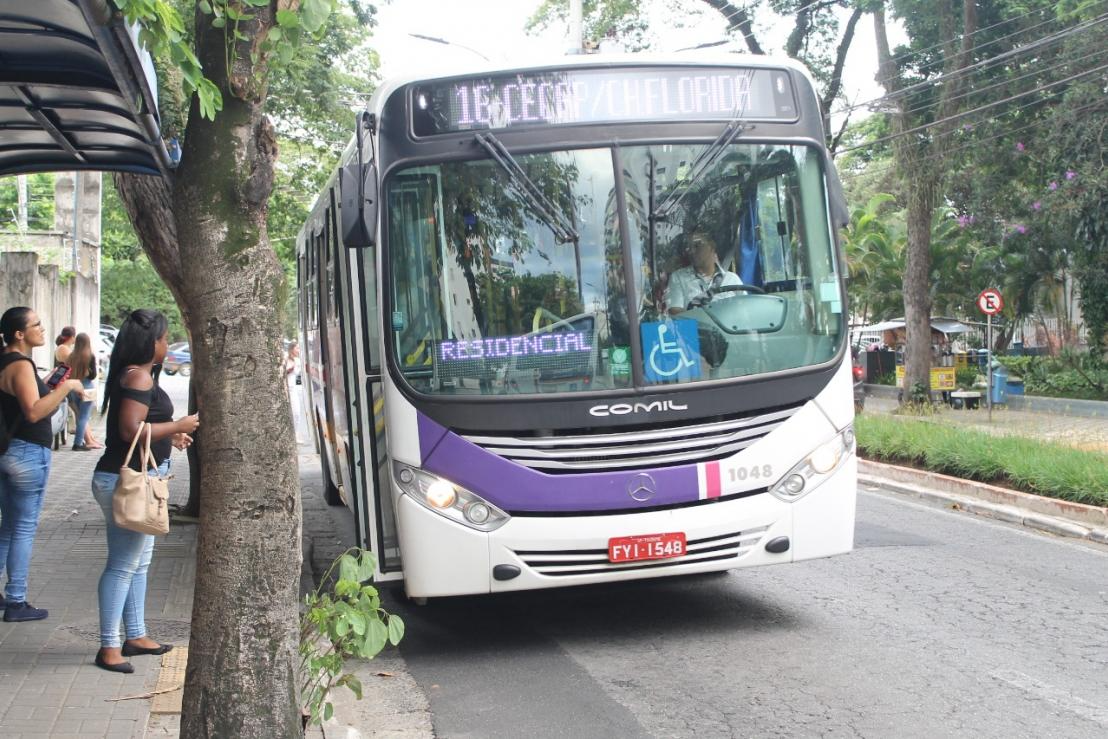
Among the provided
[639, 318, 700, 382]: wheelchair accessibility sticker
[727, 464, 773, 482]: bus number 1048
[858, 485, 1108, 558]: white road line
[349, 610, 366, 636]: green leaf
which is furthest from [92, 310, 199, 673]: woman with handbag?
[858, 485, 1108, 558]: white road line

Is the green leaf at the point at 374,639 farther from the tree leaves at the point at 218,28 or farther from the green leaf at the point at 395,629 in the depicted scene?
the tree leaves at the point at 218,28

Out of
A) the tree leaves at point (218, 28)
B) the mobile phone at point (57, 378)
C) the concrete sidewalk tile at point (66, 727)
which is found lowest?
the concrete sidewalk tile at point (66, 727)

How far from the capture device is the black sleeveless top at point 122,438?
5.86 m

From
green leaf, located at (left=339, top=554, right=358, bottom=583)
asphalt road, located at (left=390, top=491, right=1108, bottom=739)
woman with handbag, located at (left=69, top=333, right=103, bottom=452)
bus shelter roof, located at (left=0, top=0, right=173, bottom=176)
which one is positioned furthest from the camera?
woman with handbag, located at (left=69, top=333, right=103, bottom=452)

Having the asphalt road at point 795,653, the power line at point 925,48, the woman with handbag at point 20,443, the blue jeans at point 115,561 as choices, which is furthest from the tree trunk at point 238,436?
the power line at point 925,48

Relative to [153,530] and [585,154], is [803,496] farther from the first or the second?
[153,530]

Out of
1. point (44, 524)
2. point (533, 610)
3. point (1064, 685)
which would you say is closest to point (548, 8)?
point (44, 524)

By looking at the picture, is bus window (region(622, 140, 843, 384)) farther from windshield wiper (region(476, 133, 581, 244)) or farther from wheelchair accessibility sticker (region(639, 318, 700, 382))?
windshield wiper (region(476, 133, 581, 244))

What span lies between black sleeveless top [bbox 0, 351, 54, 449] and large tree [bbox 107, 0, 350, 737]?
8.93 ft

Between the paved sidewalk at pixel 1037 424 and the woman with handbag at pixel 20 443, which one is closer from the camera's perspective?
the woman with handbag at pixel 20 443

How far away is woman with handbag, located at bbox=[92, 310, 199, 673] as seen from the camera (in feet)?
19.2

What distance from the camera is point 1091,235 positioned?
24.3 metres

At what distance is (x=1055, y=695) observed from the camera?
5750mm

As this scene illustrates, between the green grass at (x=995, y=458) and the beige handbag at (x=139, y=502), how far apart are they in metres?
8.75
